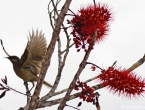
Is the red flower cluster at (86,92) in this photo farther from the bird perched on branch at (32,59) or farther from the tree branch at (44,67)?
the bird perched on branch at (32,59)

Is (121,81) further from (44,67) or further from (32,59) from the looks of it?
(32,59)

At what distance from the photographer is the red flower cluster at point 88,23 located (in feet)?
6.82

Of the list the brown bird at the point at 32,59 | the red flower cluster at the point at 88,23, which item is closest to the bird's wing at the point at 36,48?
the brown bird at the point at 32,59

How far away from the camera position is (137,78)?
82.9 inches

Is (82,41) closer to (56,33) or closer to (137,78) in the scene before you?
(56,33)

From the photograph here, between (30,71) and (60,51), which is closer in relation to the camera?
(60,51)

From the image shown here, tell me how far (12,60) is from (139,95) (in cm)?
240

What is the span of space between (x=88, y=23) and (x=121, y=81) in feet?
1.21

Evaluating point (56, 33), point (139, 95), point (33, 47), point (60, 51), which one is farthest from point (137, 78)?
point (33, 47)

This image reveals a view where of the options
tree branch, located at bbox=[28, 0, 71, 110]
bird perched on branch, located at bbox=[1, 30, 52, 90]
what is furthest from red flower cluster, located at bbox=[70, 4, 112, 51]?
bird perched on branch, located at bbox=[1, 30, 52, 90]

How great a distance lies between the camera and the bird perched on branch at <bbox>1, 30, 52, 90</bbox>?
4.11 metres

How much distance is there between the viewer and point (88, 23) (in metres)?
2.12

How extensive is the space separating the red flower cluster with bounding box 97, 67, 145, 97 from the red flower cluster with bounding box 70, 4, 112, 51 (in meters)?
0.19

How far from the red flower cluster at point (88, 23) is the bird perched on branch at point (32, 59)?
186cm
